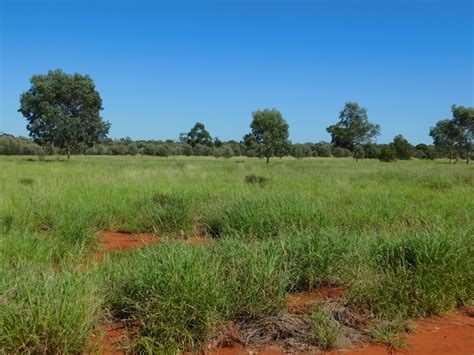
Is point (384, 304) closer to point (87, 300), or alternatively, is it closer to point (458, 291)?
point (458, 291)

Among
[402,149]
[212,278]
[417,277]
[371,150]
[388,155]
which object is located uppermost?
[402,149]

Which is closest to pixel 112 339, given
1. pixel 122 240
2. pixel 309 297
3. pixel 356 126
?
pixel 309 297

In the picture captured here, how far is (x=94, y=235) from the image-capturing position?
6.18 meters

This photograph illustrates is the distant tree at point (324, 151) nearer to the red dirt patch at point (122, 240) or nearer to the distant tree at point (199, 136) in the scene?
the distant tree at point (199, 136)

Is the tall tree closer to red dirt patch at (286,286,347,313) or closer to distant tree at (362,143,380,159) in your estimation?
distant tree at (362,143,380,159)

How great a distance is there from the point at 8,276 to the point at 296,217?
13.8 feet

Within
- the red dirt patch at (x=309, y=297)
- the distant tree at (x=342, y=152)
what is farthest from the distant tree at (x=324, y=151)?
the red dirt patch at (x=309, y=297)

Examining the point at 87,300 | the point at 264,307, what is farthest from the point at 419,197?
the point at 87,300

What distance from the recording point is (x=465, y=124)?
Answer: 5828 centimetres

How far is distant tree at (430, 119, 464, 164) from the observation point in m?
59.2

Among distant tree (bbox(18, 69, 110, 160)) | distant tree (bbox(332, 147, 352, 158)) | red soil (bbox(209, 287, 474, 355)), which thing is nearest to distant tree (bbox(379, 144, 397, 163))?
distant tree (bbox(332, 147, 352, 158))

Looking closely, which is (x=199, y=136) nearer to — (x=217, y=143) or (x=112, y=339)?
(x=217, y=143)

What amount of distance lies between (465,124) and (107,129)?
4848cm

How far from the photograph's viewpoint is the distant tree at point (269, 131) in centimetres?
4578
